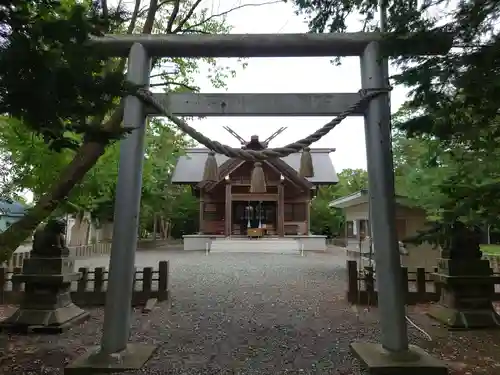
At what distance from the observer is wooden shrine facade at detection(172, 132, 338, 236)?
24.5 meters

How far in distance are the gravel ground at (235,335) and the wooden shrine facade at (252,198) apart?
15444mm

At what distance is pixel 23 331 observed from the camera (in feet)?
17.5

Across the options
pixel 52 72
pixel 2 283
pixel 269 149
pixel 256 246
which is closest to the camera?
pixel 52 72

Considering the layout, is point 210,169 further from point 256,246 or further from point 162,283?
point 256,246

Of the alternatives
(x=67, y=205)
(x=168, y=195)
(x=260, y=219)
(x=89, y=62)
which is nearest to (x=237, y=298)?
(x=67, y=205)

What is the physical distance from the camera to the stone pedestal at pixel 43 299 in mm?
5367

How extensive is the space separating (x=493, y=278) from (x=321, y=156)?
919 inches

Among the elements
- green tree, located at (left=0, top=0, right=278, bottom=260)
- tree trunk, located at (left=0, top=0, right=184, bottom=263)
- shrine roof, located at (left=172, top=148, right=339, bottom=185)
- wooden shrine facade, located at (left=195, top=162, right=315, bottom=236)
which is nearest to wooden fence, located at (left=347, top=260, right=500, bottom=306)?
tree trunk, located at (left=0, top=0, right=184, bottom=263)

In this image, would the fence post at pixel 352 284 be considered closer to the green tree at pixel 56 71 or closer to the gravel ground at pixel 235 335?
the gravel ground at pixel 235 335

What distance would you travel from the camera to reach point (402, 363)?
3656 millimetres

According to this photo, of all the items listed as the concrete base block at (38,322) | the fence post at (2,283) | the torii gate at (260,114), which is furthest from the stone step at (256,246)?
the torii gate at (260,114)

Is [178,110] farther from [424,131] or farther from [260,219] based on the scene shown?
[260,219]

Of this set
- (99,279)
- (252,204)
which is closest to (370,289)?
(99,279)

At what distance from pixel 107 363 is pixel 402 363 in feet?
8.95
